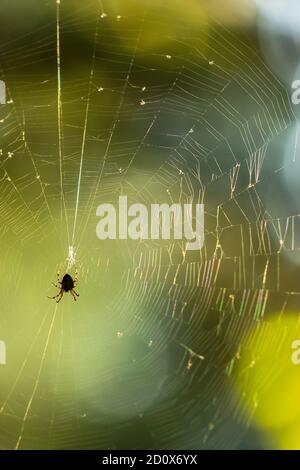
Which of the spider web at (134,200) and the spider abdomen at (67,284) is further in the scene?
the spider abdomen at (67,284)

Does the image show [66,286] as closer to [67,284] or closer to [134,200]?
[67,284]

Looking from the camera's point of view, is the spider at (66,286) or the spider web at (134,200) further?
the spider at (66,286)

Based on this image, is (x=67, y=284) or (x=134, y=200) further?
(x=67, y=284)

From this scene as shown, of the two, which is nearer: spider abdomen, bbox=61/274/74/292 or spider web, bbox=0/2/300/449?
spider web, bbox=0/2/300/449

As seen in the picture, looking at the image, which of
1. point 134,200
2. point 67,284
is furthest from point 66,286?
point 134,200

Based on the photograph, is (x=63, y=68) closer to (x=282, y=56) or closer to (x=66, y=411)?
(x=282, y=56)
